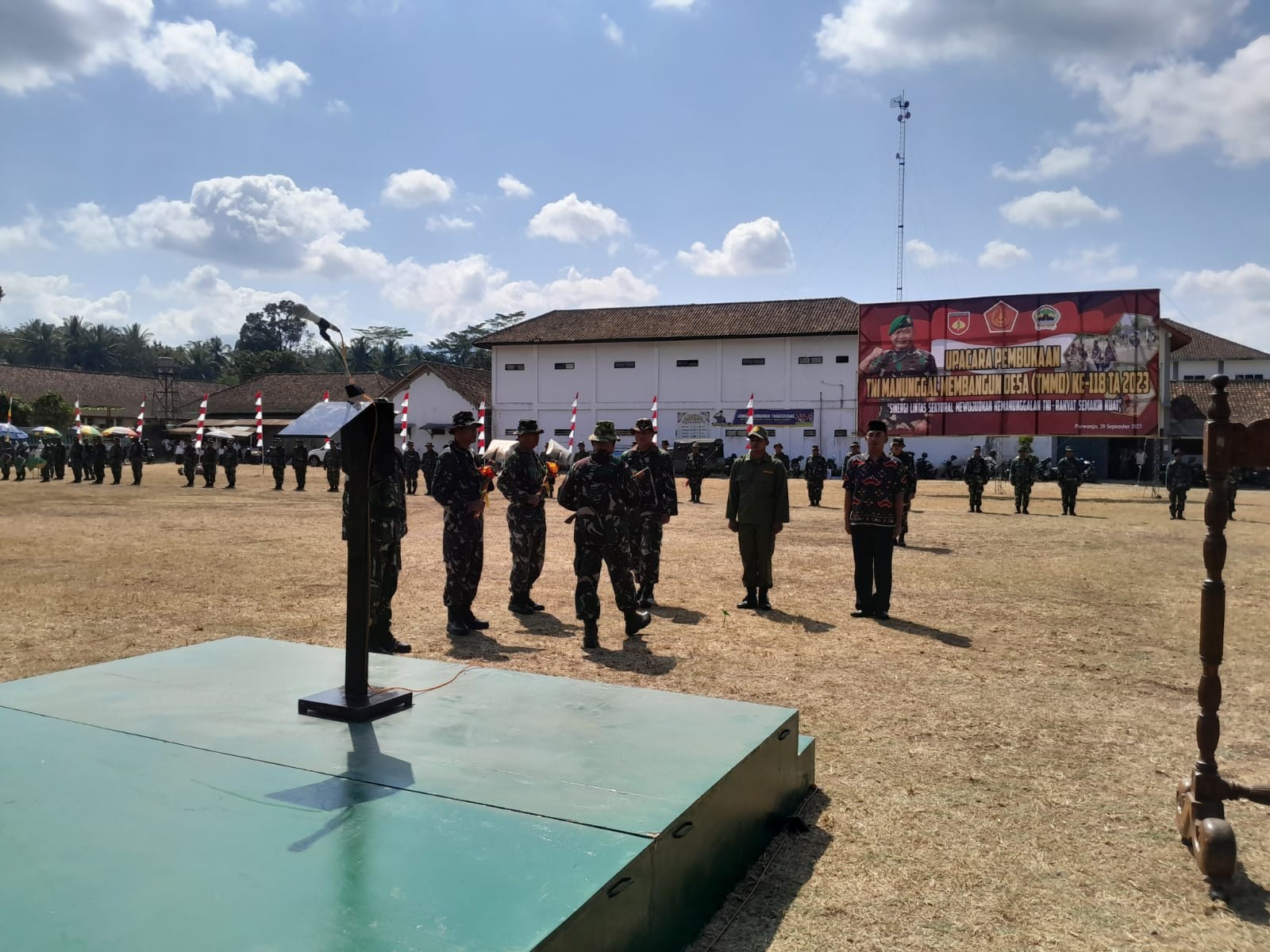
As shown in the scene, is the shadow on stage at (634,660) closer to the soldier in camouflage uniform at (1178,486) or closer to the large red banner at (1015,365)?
the soldier in camouflage uniform at (1178,486)

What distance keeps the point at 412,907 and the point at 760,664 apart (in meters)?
4.37

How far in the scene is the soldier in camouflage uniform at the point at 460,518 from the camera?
726cm

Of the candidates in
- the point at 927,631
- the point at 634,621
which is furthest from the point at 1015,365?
the point at 634,621

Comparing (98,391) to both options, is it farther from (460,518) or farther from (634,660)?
(634,660)

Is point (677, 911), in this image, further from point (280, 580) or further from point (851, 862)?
point (280, 580)

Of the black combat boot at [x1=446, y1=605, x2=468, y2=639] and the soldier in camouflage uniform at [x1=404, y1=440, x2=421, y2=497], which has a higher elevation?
the soldier in camouflage uniform at [x1=404, y1=440, x2=421, y2=497]

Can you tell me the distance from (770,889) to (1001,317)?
2649cm

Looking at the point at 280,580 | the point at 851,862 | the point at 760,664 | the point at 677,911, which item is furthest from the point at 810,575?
the point at 677,911

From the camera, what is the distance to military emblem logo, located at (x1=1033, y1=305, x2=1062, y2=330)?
26016 millimetres

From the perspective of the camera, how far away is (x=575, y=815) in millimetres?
2760

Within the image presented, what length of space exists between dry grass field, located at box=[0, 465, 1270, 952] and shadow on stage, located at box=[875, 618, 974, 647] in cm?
5

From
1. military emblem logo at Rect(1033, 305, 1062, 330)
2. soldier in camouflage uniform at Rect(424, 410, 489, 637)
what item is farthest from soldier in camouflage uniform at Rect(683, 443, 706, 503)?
soldier in camouflage uniform at Rect(424, 410, 489, 637)

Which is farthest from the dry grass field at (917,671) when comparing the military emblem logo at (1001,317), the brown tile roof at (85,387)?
the brown tile roof at (85,387)

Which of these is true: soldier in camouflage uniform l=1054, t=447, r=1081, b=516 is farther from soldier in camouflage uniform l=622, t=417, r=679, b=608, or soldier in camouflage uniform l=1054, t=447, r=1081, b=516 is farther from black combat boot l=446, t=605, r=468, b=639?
black combat boot l=446, t=605, r=468, b=639
